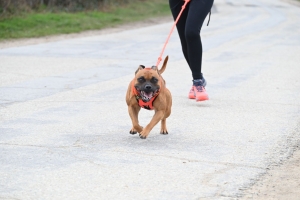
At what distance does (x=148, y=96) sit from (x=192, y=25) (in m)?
2.01

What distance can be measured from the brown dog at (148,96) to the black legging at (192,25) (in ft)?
5.41

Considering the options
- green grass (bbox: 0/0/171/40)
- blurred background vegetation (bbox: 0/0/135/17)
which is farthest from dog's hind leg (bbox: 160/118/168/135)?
blurred background vegetation (bbox: 0/0/135/17)

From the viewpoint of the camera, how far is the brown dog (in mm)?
5254

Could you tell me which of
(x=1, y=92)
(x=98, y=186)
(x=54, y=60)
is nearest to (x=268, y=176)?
(x=98, y=186)

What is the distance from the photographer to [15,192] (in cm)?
402

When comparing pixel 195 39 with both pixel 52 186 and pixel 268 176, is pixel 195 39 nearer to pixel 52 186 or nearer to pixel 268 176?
pixel 268 176

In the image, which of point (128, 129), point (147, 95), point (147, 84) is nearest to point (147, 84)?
point (147, 84)

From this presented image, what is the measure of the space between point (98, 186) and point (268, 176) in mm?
1132

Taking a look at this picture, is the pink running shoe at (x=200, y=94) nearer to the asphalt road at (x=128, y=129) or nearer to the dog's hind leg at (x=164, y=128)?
the asphalt road at (x=128, y=129)

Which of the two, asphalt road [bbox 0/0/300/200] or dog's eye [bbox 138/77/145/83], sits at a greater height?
dog's eye [bbox 138/77/145/83]

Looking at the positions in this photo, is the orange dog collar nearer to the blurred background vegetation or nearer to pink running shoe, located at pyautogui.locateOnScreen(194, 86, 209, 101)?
pink running shoe, located at pyautogui.locateOnScreen(194, 86, 209, 101)

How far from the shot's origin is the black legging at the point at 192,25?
7062 mm

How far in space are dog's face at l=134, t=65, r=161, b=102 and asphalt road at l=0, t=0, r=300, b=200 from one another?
412 millimetres

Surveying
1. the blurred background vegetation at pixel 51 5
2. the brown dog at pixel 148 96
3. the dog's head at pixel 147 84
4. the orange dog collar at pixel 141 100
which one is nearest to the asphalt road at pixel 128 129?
the brown dog at pixel 148 96
